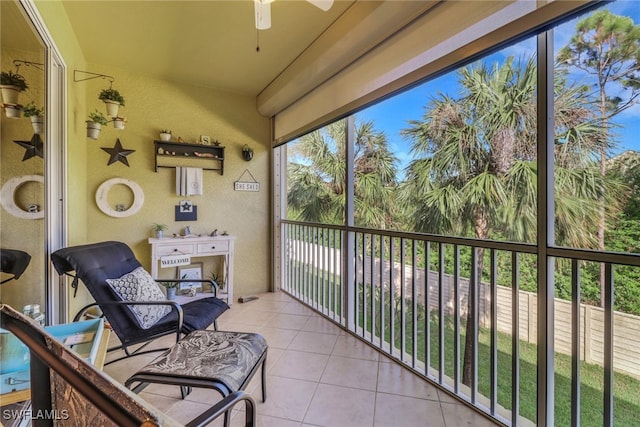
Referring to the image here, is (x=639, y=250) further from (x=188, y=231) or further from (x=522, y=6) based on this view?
(x=188, y=231)

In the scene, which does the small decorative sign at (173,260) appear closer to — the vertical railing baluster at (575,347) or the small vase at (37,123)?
the small vase at (37,123)

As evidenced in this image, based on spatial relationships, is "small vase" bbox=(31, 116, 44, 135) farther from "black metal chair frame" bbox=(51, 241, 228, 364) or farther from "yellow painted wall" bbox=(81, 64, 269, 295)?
"yellow painted wall" bbox=(81, 64, 269, 295)

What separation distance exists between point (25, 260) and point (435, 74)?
275cm

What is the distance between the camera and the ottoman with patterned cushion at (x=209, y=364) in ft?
4.19

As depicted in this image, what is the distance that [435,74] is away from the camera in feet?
5.86

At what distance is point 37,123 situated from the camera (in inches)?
69.0

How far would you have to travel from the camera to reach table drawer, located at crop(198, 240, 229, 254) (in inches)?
132

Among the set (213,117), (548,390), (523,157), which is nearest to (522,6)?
(523,157)

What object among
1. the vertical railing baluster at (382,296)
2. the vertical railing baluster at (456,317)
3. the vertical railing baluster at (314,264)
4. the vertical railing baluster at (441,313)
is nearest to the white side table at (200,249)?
the vertical railing baluster at (314,264)

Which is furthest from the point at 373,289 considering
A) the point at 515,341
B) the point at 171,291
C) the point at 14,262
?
the point at 14,262

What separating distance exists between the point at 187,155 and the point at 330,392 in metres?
3.02

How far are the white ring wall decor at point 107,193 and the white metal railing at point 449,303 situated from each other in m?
1.88

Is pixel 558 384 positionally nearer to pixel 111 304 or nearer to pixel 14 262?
pixel 111 304

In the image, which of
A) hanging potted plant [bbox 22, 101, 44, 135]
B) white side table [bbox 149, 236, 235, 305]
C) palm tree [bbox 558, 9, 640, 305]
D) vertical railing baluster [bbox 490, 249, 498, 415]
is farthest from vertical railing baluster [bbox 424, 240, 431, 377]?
hanging potted plant [bbox 22, 101, 44, 135]
